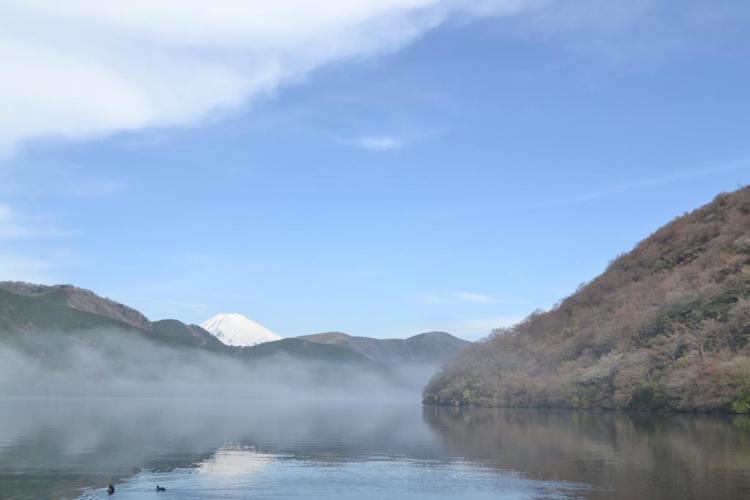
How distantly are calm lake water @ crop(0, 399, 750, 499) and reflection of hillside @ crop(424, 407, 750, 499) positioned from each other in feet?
0.43

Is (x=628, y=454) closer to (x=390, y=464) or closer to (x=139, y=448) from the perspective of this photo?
(x=390, y=464)

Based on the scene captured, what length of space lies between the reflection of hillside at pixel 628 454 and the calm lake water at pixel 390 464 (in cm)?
13

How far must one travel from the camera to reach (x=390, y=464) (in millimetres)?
70188

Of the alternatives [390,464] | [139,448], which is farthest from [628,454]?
[139,448]

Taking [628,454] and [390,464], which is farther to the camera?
[628,454]

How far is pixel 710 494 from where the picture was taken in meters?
47.3

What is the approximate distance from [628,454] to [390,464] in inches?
927

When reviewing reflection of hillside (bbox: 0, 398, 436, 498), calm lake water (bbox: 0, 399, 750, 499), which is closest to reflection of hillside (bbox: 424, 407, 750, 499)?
calm lake water (bbox: 0, 399, 750, 499)

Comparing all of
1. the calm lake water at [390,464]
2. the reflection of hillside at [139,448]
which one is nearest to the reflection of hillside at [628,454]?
the calm lake water at [390,464]

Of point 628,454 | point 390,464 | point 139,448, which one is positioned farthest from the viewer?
point 139,448

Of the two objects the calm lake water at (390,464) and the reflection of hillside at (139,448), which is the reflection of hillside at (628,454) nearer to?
the calm lake water at (390,464)

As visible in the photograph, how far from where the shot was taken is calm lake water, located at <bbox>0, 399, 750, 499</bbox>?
2055 inches

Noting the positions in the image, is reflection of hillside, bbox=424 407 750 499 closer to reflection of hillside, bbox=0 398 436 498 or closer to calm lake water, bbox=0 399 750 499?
calm lake water, bbox=0 399 750 499

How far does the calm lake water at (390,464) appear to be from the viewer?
5219cm
